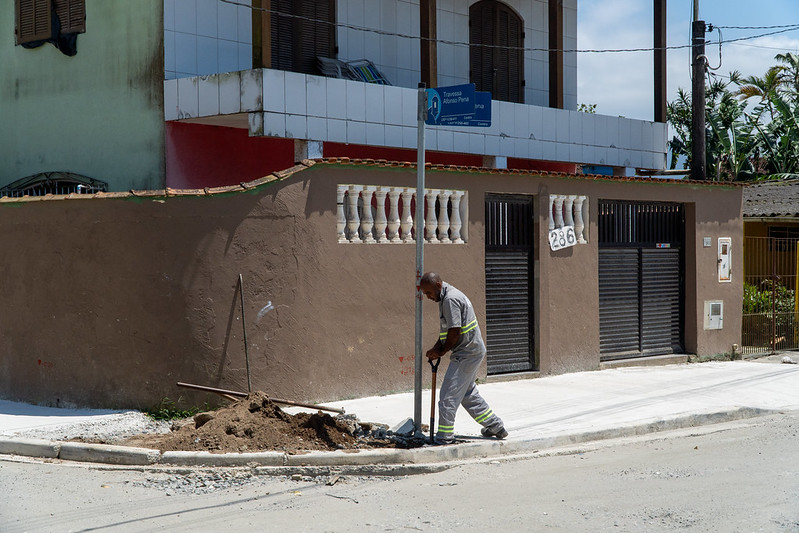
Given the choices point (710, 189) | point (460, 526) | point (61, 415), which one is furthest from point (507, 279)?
point (460, 526)

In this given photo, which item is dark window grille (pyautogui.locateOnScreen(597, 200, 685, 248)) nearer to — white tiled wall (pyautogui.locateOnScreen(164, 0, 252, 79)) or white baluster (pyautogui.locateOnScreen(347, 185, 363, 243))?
white baluster (pyautogui.locateOnScreen(347, 185, 363, 243))

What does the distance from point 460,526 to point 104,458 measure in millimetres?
3730

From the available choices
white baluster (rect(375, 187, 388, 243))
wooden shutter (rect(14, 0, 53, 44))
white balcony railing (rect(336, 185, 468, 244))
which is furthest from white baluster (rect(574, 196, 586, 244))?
wooden shutter (rect(14, 0, 53, 44))

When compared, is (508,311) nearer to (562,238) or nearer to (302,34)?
(562,238)

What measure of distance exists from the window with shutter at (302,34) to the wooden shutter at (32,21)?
132 inches

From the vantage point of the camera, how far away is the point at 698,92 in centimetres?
1780

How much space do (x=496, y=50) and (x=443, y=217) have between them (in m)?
7.51

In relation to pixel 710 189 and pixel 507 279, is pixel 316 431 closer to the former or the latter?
pixel 507 279

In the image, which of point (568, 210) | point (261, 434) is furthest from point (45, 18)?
point (261, 434)

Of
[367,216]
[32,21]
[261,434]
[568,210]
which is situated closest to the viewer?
[261,434]

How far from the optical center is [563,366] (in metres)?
13.6

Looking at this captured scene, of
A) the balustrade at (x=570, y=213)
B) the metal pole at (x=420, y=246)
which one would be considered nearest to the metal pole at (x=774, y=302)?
the balustrade at (x=570, y=213)

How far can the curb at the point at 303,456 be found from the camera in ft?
27.0

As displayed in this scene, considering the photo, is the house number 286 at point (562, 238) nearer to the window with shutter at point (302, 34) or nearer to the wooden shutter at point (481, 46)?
the window with shutter at point (302, 34)
